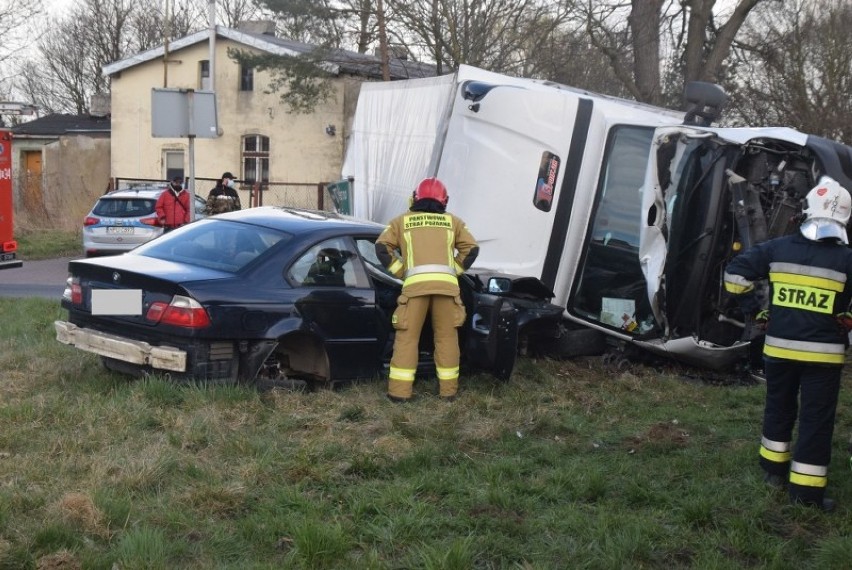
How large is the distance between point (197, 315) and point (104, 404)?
81 centimetres

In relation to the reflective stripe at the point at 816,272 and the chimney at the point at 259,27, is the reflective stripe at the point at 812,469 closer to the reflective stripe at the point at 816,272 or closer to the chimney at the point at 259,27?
the reflective stripe at the point at 816,272

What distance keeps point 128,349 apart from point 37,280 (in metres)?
10.5

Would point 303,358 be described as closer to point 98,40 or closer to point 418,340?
point 418,340

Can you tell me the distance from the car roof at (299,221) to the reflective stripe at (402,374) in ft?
3.79

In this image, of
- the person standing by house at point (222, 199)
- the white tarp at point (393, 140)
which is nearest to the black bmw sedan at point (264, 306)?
the white tarp at point (393, 140)

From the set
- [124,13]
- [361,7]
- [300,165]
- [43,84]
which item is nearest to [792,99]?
[361,7]

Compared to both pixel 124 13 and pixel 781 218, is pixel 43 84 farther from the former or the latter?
pixel 781 218

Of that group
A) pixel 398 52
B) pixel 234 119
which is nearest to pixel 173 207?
pixel 398 52

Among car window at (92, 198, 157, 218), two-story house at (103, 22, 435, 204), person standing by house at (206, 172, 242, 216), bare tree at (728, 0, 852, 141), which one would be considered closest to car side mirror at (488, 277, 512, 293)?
person standing by house at (206, 172, 242, 216)

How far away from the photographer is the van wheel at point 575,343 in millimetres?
8477

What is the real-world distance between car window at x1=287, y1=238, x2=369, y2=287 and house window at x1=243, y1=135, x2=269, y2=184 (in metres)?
24.2

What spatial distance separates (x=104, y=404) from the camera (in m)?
6.21

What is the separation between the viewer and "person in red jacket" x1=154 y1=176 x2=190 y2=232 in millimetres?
14078

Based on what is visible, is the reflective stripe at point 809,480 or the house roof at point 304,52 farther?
the house roof at point 304,52
